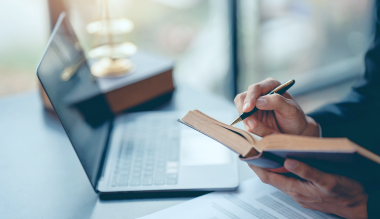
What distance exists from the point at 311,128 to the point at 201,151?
29 cm

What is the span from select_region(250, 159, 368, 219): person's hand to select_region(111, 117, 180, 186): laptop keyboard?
22cm

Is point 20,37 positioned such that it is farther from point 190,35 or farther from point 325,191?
point 325,191

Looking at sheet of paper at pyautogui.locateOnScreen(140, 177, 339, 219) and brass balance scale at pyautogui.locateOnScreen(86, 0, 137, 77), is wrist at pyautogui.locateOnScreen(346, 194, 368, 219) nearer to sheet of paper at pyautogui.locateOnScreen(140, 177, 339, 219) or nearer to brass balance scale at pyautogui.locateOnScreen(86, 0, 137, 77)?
sheet of paper at pyautogui.locateOnScreen(140, 177, 339, 219)

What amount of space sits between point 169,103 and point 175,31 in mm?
1080

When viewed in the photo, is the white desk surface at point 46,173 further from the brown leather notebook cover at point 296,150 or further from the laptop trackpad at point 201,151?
the brown leather notebook cover at point 296,150

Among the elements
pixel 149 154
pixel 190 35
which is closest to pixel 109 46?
pixel 149 154

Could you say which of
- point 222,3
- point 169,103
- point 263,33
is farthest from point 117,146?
point 263,33

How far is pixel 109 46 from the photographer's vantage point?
1023 mm

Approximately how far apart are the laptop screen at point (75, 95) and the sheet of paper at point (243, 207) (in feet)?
0.68

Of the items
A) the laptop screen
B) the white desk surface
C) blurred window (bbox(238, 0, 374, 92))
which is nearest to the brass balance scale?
the laptop screen

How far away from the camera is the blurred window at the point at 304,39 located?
217 centimetres

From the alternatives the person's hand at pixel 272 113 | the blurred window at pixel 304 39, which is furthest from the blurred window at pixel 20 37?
the blurred window at pixel 304 39

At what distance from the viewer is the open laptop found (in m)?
0.64

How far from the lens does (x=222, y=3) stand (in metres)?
1.96
